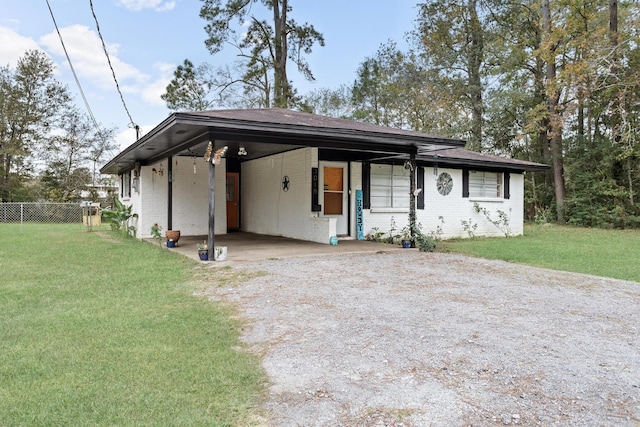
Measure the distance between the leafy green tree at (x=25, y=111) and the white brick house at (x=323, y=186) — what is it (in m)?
14.0

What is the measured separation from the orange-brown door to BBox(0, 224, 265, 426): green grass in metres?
8.03

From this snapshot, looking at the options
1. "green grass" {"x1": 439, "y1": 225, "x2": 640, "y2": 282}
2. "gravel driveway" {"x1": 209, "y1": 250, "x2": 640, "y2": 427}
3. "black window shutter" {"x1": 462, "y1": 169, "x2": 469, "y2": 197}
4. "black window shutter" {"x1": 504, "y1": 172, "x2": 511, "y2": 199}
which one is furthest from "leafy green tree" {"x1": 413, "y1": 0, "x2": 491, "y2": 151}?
"gravel driveway" {"x1": 209, "y1": 250, "x2": 640, "y2": 427}

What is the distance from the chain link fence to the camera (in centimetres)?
2058

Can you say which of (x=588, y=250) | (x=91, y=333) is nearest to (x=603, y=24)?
(x=588, y=250)

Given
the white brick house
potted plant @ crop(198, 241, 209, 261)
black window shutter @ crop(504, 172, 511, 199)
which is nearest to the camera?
potted plant @ crop(198, 241, 209, 261)

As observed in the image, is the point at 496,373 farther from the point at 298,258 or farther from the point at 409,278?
the point at 298,258

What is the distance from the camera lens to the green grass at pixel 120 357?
7.14 feet

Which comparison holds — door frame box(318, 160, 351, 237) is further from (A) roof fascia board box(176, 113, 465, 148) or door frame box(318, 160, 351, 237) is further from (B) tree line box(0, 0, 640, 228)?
(B) tree line box(0, 0, 640, 228)

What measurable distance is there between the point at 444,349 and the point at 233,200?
11.2 m

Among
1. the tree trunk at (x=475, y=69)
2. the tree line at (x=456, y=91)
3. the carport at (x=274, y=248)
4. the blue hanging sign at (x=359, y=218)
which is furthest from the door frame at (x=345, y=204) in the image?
the tree trunk at (x=475, y=69)

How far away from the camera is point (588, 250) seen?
31.3ft

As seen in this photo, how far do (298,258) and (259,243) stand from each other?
2.57 meters

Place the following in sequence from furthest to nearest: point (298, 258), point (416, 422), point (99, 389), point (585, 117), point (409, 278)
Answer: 1. point (585, 117)
2. point (298, 258)
3. point (409, 278)
4. point (99, 389)
5. point (416, 422)

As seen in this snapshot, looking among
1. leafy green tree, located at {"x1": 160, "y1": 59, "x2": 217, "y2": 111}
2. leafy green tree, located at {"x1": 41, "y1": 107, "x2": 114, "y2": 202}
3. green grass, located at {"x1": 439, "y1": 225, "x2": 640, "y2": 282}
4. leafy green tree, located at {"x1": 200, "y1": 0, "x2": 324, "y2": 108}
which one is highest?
leafy green tree, located at {"x1": 200, "y1": 0, "x2": 324, "y2": 108}
